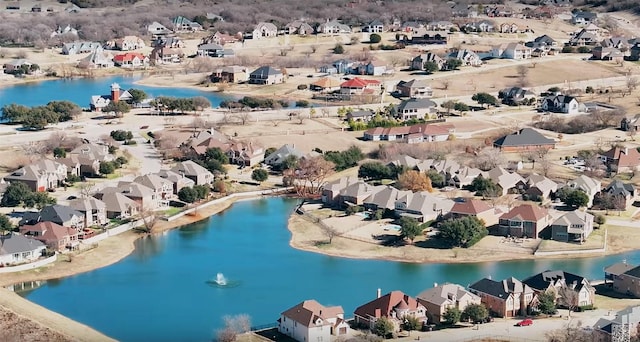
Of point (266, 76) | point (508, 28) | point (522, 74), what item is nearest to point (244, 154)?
point (266, 76)

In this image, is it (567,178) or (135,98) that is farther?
(135,98)

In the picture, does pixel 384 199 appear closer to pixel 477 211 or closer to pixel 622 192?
pixel 477 211

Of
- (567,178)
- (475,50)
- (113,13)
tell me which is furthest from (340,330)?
(113,13)

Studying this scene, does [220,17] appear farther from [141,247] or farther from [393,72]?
[141,247]

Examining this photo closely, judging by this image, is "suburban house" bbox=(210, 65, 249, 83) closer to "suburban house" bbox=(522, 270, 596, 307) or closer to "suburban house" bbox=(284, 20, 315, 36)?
"suburban house" bbox=(284, 20, 315, 36)

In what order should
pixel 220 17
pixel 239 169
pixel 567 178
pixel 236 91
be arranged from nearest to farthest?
1. pixel 567 178
2. pixel 239 169
3. pixel 236 91
4. pixel 220 17

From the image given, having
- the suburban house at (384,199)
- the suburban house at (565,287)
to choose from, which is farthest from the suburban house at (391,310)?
the suburban house at (384,199)

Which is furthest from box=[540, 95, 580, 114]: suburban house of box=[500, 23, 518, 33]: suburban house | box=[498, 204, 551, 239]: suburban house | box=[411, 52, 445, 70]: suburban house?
box=[500, 23, 518, 33]: suburban house
